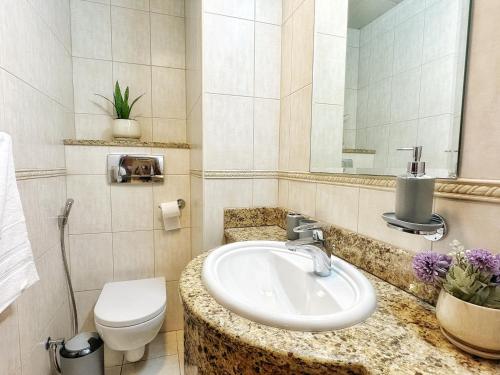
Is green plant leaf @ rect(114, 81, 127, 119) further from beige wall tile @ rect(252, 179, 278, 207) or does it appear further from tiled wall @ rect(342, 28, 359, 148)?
tiled wall @ rect(342, 28, 359, 148)

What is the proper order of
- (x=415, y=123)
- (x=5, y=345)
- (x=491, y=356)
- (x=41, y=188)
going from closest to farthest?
(x=491, y=356), (x=415, y=123), (x=5, y=345), (x=41, y=188)

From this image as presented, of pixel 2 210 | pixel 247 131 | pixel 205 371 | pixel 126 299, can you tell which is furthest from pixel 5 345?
pixel 247 131

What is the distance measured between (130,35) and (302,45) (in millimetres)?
1242

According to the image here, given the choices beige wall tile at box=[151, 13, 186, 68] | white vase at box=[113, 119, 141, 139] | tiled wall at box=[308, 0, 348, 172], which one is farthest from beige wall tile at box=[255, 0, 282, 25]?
white vase at box=[113, 119, 141, 139]

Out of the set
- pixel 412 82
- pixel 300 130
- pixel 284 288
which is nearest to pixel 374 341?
pixel 284 288

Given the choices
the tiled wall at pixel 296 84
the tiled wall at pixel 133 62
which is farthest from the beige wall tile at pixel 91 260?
the tiled wall at pixel 296 84

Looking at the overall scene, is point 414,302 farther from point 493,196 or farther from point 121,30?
point 121,30

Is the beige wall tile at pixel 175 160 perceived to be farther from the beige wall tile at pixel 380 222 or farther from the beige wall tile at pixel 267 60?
the beige wall tile at pixel 380 222

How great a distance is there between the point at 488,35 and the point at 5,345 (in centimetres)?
154

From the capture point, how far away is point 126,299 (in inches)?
54.2

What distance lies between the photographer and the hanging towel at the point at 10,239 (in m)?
0.77

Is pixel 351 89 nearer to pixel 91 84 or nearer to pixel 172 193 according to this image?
pixel 172 193

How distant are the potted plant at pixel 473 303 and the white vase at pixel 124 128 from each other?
1694mm

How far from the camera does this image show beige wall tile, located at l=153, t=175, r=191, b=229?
66.6 inches
